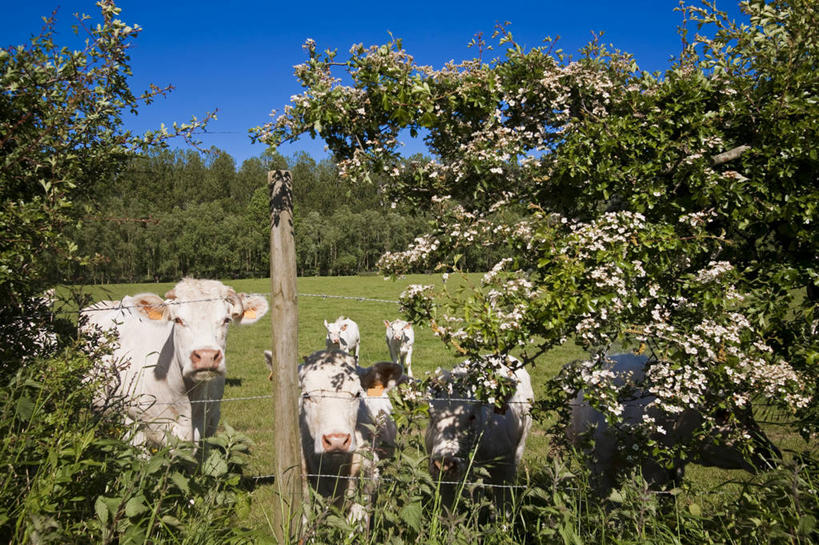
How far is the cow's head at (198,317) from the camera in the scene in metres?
4.20

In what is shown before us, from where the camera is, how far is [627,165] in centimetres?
382

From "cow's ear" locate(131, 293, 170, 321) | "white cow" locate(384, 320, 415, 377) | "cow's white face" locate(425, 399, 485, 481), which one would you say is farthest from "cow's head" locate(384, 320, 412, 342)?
"cow's ear" locate(131, 293, 170, 321)

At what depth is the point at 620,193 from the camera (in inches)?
152

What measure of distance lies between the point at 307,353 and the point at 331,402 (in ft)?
27.7

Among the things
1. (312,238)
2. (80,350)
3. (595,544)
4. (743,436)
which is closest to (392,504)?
(595,544)

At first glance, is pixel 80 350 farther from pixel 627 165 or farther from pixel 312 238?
pixel 312 238

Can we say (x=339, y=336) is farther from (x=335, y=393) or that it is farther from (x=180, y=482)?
(x=180, y=482)

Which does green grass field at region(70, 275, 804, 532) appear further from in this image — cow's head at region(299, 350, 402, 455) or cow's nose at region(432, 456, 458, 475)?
cow's nose at region(432, 456, 458, 475)

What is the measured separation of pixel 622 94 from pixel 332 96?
7.96 ft

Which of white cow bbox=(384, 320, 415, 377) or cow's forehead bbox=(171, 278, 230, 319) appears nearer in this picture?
cow's forehead bbox=(171, 278, 230, 319)

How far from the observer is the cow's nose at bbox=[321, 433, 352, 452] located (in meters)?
3.96

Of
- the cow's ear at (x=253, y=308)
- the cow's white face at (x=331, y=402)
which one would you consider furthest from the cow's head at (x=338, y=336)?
the cow's white face at (x=331, y=402)

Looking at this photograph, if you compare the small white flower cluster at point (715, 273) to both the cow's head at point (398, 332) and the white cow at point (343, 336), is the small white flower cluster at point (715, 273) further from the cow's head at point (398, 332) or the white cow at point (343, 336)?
the white cow at point (343, 336)

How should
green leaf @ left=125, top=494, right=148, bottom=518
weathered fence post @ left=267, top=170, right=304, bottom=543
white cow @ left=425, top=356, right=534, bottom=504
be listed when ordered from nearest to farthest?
green leaf @ left=125, top=494, right=148, bottom=518 < weathered fence post @ left=267, top=170, right=304, bottom=543 < white cow @ left=425, top=356, right=534, bottom=504
